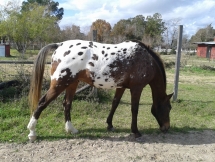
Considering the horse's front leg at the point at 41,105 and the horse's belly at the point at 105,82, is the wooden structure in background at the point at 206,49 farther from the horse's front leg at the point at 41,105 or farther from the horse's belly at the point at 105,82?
the horse's front leg at the point at 41,105

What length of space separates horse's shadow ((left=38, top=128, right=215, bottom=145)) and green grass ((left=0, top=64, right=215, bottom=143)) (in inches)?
0.8

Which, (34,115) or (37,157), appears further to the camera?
(34,115)

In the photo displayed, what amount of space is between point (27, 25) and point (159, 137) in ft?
99.0

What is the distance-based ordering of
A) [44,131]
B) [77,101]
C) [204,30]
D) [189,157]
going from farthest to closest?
[204,30] < [77,101] < [44,131] < [189,157]

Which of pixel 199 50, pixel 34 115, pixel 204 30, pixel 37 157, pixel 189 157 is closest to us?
pixel 37 157

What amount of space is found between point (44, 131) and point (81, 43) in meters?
1.92

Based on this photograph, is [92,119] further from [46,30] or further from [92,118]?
[46,30]

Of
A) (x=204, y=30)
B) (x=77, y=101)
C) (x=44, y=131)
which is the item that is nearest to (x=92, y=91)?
(x=77, y=101)

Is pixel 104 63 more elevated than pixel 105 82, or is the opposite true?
pixel 104 63

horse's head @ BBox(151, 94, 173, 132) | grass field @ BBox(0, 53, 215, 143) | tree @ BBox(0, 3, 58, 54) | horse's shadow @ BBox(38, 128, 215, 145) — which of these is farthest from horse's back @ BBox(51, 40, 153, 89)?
tree @ BBox(0, 3, 58, 54)

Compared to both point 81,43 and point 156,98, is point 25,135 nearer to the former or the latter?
point 81,43

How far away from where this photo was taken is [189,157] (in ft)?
11.8

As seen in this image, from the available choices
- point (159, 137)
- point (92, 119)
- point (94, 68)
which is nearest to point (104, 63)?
point (94, 68)

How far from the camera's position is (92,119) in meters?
5.21
